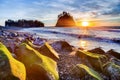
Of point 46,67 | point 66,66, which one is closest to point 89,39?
point 66,66

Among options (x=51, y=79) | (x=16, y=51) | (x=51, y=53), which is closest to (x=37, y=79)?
(x=51, y=79)

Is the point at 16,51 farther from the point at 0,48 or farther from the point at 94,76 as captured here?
the point at 94,76

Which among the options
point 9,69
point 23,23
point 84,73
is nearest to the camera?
point 9,69

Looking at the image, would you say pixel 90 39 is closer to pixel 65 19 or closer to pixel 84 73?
pixel 84 73

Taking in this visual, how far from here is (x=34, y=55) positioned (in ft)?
Answer: 20.9

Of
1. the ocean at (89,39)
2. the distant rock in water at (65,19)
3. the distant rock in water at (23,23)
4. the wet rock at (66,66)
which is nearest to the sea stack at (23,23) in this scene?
the distant rock in water at (23,23)

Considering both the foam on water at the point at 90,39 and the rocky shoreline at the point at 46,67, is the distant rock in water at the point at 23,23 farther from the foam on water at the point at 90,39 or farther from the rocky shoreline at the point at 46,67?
the rocky shoreline at the point at 46,67

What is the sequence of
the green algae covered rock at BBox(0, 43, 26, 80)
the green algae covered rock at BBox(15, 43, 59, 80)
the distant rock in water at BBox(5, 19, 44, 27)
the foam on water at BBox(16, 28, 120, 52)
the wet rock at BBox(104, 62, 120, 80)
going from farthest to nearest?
1. the distant rock in water at BBox(5, 19, 44, 27)
2. the foam on water at BBox(16, 28, 120, 52)
3. the wet rock at BBox(104, 62, 120, 80)
4. the green algae covered rock at BBox(15, 43, 59, 80)
5. the green algae covered rock at BBox(0, 43, 26, 80)

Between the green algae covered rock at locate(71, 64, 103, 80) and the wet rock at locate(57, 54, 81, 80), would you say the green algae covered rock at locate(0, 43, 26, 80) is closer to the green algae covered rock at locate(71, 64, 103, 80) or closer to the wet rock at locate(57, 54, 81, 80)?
the wet rock at locate(57, 54, 81, 80)

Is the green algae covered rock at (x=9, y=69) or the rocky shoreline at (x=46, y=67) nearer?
the green algae covered rock at (x=9, y=69)

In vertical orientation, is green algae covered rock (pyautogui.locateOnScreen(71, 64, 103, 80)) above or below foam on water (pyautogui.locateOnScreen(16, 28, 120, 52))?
above

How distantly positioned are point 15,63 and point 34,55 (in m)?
1.42

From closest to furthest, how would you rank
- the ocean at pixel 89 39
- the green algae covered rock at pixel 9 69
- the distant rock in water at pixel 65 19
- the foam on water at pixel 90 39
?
the green algae covered rock at pixel 9 69, the ocean at pixel 89 39, the foam on water at pixel 90 39, the distant rock in water at pixel 65 19

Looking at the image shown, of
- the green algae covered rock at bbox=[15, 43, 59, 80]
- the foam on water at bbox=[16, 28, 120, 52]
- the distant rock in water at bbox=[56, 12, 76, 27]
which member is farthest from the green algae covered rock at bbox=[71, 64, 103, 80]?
the distant rock in water at bbox=[56, 12, 76, 27]
